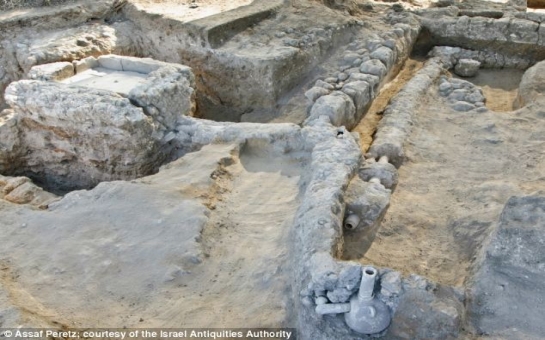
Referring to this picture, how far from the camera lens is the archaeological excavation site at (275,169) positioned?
2998mm

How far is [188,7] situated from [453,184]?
473 centimetres

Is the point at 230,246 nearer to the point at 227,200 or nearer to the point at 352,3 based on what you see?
the point at 227,200

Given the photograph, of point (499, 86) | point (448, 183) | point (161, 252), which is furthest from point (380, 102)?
point (161, 252)

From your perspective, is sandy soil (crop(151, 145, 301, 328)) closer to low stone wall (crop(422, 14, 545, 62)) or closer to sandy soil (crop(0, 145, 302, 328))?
sandy soil (crop(0, 145, 302, 328))

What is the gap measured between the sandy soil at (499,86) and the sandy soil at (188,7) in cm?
351

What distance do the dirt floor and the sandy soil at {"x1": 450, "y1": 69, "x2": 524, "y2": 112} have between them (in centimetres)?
70

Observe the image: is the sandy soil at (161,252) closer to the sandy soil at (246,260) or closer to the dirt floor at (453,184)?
the sandy soil at (246,260)

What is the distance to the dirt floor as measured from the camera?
11.7ft

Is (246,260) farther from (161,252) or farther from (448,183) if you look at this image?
(448,183)

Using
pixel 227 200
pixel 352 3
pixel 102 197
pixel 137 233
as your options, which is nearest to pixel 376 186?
pixel 227 200

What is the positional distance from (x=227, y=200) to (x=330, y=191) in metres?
0.91

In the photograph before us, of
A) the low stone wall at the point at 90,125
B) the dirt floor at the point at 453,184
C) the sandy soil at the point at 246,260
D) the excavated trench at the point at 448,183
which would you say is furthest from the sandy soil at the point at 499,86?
the low stone wall at the point at 90,125

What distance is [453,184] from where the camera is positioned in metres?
4.46

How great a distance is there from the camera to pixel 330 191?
372 cm
